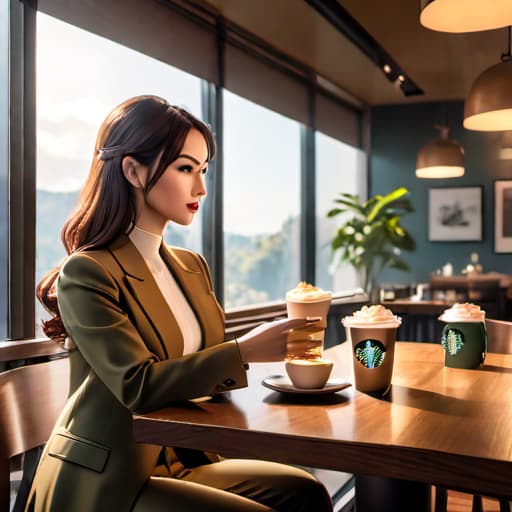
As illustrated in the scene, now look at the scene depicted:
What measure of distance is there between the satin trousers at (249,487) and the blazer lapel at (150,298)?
0.94 ft

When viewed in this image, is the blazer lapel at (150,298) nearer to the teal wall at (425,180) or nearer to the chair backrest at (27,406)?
the chair backrest at (27,406)

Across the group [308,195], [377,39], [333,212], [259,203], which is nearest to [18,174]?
[259,203]

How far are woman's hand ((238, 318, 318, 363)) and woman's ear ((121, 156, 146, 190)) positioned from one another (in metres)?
0.48

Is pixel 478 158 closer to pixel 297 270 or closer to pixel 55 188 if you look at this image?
pixel 297 270

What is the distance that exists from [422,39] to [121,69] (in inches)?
99.4

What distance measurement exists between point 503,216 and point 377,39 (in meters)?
2.88

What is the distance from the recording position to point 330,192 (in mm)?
7000

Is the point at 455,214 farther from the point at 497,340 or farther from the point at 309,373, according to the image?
the point at 309,373

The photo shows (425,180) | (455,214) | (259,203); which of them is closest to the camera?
(259,203)

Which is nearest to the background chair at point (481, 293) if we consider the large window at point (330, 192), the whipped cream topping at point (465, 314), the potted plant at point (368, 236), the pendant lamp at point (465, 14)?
the potted plant at point (368, 236)

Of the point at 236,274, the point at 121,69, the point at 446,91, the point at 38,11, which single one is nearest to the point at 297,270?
the point at 236,274

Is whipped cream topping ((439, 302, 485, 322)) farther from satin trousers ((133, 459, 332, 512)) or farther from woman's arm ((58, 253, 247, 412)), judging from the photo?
woman's arm ((58, 253, 247, 412))

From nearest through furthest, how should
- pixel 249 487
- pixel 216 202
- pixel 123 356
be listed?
pixel 123 356
pixel 249 487
pixel 216 202

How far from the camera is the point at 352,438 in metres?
1.16
